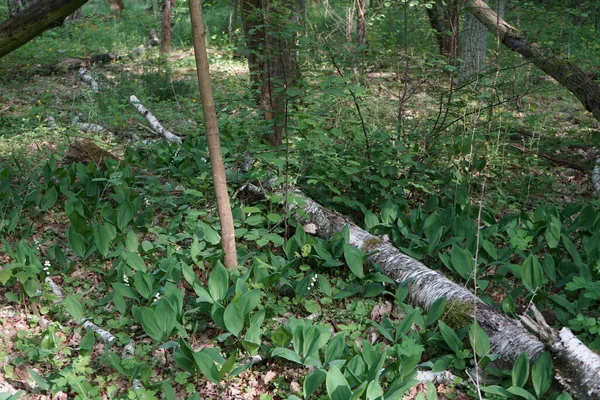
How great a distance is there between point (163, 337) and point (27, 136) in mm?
4324

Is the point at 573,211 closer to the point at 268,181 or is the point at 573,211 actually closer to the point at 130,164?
the point at 268,181

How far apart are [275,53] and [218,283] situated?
1728 mm

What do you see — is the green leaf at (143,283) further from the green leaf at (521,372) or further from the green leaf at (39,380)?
the green leaf at (521,372)

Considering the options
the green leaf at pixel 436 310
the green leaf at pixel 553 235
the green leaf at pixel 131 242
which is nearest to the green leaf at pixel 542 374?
the green leaf at pixel 436 310

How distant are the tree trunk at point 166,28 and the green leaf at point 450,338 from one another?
31.2ft

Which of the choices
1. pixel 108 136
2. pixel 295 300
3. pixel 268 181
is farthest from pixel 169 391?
pixel 108 136

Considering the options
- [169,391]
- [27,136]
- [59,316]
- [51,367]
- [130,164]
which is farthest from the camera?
[27,136]

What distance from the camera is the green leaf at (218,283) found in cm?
361

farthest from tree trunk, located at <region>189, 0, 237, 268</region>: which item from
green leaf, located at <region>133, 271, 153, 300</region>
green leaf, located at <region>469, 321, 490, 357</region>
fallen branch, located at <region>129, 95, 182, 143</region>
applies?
fallen branch, located at <region>129, 95, 182, 143</region>

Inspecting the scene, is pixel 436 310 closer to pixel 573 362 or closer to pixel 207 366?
pixel 573 362

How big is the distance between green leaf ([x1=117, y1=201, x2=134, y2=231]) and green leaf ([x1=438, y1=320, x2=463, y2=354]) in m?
2.37

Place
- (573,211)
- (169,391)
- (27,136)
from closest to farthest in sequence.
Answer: (169,391) < (573,211) < (27,136)

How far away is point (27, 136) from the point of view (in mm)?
6715

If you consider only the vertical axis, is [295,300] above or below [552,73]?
below
